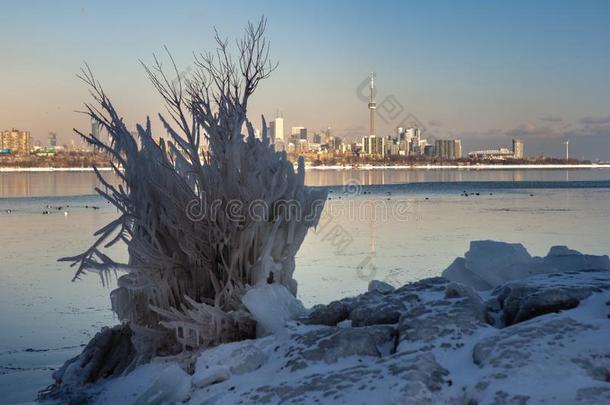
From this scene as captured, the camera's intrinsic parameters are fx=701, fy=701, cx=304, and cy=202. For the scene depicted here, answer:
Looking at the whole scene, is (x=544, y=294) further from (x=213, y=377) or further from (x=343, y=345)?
(x=213, y=377)

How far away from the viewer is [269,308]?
652 cm

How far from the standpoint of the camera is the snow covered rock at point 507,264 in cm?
746

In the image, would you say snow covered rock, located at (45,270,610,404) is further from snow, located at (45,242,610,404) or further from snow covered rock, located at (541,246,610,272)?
snow covered rock, located at (541,246,610,272)

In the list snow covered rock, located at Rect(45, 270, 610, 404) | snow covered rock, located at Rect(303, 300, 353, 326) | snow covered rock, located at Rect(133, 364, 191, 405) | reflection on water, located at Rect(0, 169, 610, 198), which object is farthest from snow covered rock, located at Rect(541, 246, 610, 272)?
reflection on water, located at Rect(0, 169, 610, 198)

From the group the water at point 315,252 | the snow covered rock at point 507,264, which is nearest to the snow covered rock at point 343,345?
the snow covered rock at point 507,264

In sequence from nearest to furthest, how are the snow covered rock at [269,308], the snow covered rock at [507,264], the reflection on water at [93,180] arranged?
the snow covered rock at [269,308]
the snow covered rock at [507,264]
the reflection on water at [93,180]

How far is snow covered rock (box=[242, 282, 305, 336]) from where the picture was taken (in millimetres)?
6402

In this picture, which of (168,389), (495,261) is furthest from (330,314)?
(495,261)

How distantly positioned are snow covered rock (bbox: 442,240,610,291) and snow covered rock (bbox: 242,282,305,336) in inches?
86.8

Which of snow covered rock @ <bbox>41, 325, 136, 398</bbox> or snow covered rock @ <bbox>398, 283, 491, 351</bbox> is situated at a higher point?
snow covered rock @ <bbox>398, 283, 491, 351</bbox>

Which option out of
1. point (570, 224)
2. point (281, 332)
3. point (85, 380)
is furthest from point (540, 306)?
point (570, 224)

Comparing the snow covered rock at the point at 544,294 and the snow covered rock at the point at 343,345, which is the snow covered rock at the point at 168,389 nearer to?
the snow covered rock at the point at 343,345

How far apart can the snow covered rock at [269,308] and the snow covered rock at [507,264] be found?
7.23 ft

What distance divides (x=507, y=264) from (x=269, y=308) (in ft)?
9.26
